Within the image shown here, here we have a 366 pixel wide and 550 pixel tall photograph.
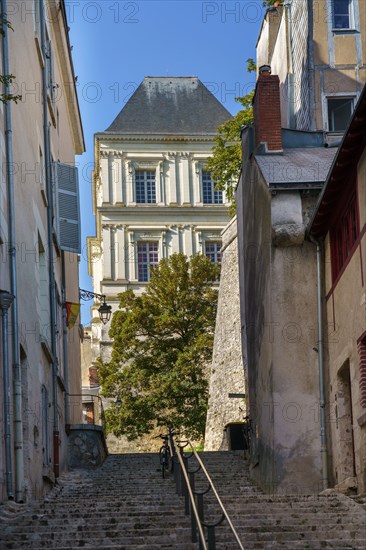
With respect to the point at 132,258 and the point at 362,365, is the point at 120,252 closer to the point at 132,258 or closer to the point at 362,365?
the point at 132,258

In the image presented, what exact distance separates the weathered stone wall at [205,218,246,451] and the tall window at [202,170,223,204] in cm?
1720

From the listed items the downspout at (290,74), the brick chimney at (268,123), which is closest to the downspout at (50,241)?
the brick chimney at (268,123)

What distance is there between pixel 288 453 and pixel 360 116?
6.24m

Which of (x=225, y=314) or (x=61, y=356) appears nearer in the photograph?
(x=61, y=356)

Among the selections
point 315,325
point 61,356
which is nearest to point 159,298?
point 61,356

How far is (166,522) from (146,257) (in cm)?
4838

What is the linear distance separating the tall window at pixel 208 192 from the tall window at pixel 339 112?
3221 centimetres

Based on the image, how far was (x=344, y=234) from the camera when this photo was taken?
1866 centimetres

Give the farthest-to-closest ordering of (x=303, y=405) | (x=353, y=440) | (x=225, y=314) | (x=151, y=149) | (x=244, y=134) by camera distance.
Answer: (x=151, y=149) < (x=225, y=314) < (x=244, y=134) < (x=303, y=405) < (x=353, y=440)

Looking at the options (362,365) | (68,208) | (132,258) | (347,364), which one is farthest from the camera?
(132,258)

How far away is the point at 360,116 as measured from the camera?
15.7 metres

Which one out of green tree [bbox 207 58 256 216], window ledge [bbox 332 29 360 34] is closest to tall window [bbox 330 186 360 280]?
window ledge [bbox 332 29 360 34]

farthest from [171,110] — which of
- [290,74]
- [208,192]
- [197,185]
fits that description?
[290,74]

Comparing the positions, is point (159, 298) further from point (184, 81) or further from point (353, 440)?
point (353, 440)
